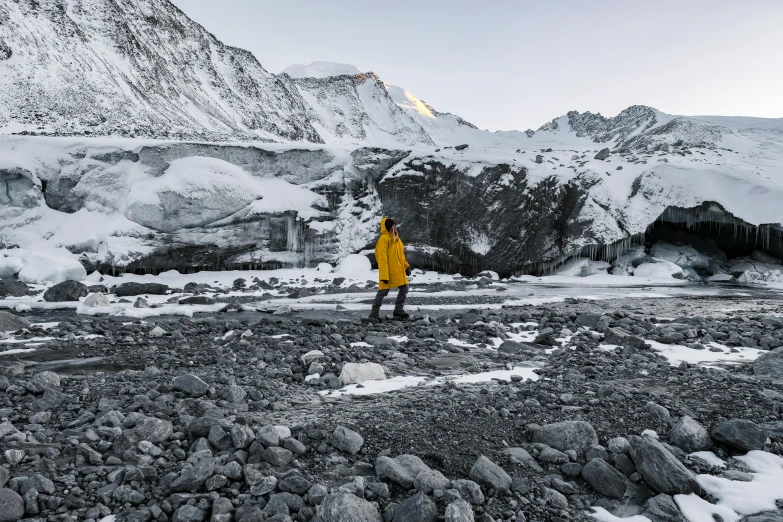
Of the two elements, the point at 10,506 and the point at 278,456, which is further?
the point at 278,456

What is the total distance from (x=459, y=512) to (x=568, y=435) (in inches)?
51.1

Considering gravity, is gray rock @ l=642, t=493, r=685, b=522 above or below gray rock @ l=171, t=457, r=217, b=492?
below

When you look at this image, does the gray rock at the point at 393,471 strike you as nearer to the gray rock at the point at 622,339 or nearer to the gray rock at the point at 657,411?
the gray rock at the point at 657,411

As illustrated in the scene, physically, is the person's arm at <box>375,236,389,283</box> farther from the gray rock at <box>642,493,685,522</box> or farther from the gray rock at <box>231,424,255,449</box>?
the gray rock at <box>642,493,685,522</box>

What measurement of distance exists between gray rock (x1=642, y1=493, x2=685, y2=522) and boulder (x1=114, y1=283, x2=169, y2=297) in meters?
13.9

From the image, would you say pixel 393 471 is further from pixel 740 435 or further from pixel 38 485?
pixel 740 435

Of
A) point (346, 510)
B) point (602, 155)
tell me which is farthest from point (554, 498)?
point (602, 155)

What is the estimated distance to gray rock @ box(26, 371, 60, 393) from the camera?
4273 mm

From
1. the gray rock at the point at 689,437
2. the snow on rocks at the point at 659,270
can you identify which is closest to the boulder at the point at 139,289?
the gray rock at the point at 689,437

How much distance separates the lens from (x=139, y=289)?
13.8 metres

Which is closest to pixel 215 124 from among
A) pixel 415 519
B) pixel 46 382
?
pixel 46 382

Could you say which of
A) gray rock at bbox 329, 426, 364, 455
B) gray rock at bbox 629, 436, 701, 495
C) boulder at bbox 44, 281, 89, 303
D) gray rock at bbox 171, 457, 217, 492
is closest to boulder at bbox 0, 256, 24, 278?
boulder at bbox 44, 281, 89, 303

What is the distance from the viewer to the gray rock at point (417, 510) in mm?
2383

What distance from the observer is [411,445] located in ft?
10.9
